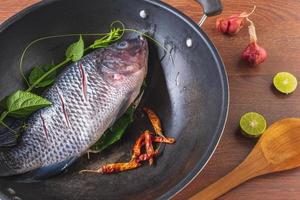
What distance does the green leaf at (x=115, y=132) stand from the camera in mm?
1399

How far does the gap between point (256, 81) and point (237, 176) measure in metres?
0.33

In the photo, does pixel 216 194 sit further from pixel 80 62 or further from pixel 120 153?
pixel 80 62

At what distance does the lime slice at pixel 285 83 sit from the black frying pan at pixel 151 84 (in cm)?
27

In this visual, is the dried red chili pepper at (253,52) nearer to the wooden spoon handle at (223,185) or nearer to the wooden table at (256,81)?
the wooden table at (256,81)

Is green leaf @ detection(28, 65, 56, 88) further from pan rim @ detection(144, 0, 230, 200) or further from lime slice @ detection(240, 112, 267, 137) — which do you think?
lime slice @ detection(240, 112, 267, 137)

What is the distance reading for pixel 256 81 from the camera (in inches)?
60.2

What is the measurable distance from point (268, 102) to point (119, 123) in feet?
1.48

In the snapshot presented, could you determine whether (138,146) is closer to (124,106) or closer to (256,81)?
(124,106)

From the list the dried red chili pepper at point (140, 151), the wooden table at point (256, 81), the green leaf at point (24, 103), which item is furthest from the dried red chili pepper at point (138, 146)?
the green leaf at point (24, 103)

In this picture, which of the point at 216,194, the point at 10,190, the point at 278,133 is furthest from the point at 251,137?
the point at 10,190

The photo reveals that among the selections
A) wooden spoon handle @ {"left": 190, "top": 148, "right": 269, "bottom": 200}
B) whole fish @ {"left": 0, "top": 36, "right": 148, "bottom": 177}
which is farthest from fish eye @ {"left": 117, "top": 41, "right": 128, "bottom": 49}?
wooden spoon handle @ {"left": 190, "top": 148, "right": 269, "bottom": 200}

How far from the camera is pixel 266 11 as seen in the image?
5.42 feet

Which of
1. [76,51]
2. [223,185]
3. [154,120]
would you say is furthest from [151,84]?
[223,185]

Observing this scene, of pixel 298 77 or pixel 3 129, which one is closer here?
pixel 3 129
